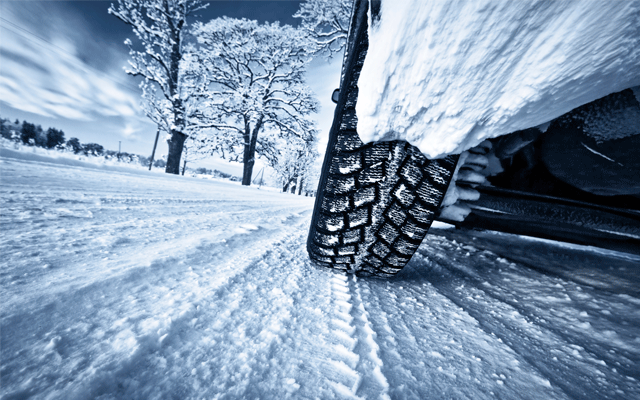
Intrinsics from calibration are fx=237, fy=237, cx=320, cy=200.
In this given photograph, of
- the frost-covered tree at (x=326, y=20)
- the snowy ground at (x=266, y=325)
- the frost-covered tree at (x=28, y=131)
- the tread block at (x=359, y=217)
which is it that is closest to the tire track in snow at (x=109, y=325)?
the snowy ground at (x=266, y=325)

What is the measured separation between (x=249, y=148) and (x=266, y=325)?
28.7ft

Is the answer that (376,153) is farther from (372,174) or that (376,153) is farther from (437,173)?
(437,173)

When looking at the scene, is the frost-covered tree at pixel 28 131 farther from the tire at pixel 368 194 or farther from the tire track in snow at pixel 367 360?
→ the tire track in snow at pixel 367 360

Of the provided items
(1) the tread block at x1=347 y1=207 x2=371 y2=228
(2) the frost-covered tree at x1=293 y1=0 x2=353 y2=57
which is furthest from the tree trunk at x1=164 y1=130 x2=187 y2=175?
(1) the tread block at x1=347 y1=207 x2=371 y2=228

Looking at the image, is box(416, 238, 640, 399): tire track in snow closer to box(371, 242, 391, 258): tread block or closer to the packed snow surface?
box(371, 242, 391, 258): tread block

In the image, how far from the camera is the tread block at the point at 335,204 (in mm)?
676

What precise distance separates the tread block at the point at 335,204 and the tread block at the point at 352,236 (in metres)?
0.07

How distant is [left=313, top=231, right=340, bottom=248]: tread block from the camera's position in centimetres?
71

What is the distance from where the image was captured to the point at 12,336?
309 millimetres

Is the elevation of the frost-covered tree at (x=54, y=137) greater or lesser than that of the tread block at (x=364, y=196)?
greater

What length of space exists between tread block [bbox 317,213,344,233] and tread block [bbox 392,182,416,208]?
0.55 feet

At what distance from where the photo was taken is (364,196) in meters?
0.65

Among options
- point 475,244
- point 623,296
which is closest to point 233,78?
point 475,244

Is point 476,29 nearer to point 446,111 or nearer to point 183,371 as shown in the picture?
point 446,111
